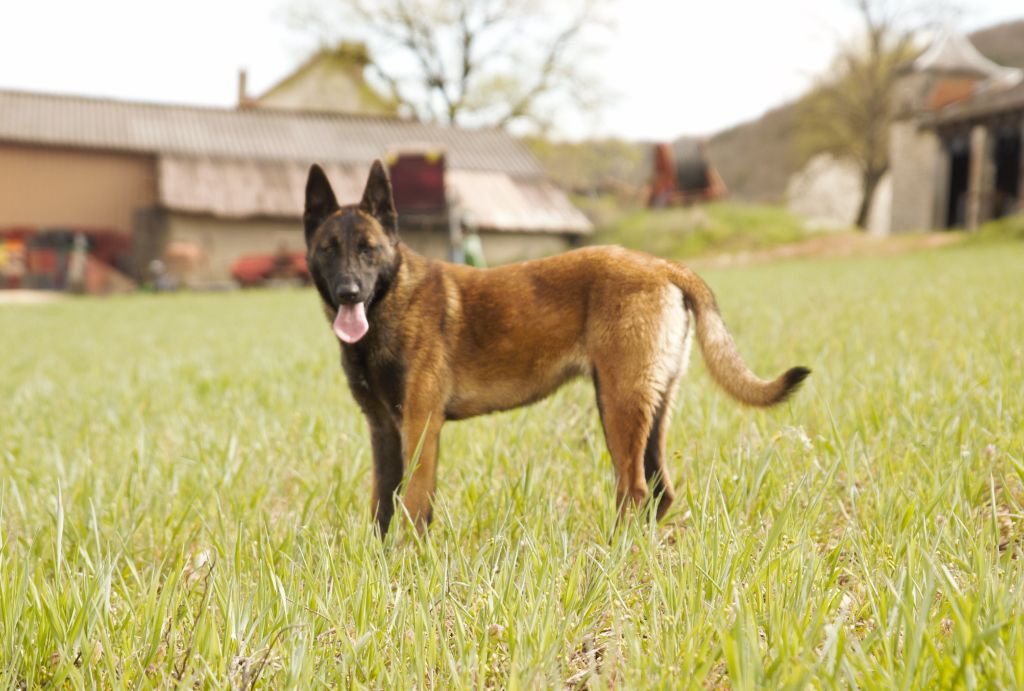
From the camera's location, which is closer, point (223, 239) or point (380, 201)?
point (380, 201)

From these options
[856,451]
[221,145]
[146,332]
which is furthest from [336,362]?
[221,145]

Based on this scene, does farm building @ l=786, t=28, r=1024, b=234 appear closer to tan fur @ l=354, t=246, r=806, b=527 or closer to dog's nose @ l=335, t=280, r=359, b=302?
tan fur @ l=354, t=246, r=806, b=527

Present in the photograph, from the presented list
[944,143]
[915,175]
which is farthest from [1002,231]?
[944,143]

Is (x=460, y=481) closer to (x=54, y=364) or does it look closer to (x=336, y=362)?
(x=336, y=362)

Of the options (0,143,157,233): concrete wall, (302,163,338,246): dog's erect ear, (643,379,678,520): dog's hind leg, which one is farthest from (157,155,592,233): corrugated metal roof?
(643,379,678,520): dog's hind leg

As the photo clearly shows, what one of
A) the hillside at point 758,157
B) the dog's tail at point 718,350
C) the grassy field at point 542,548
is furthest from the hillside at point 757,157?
the dog's tail at point 718,350

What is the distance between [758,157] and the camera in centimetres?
5131

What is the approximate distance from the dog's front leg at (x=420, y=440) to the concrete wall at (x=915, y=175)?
111 feet

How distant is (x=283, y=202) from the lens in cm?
2872

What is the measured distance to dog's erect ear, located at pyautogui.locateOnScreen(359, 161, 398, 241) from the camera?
2.57 metres

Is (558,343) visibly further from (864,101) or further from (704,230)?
(864,101)

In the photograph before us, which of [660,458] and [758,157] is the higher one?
[758,157]

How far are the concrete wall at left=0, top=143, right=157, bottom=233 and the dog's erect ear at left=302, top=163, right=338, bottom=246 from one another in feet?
101

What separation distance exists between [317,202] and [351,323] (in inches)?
19.5
